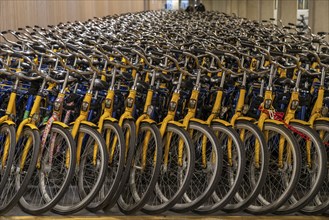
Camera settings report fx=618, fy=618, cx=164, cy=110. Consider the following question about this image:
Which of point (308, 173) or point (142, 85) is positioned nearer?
point (308, 173)

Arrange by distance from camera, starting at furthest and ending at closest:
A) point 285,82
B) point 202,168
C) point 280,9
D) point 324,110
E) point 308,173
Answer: point 280,9 < point 285,82 < point 324,110 < point 202,168 < point 308,173

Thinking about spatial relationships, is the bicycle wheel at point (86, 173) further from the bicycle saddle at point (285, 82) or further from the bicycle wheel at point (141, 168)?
the bicycle saddle at point (285, 82)

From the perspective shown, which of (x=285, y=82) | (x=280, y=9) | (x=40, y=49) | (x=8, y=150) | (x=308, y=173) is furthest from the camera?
(x=280, y=9)

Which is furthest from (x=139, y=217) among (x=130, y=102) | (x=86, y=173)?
(x=130, y=102)

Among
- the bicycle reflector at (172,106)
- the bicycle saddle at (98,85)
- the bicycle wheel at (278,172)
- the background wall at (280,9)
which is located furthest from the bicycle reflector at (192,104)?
the background wall at (280,9)

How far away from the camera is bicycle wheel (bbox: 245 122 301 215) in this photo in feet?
13.8

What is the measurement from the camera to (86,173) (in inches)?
179

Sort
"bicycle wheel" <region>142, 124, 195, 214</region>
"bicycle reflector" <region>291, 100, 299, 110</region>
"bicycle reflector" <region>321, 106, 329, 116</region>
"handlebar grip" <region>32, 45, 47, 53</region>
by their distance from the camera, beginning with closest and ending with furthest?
"bicycle wheel" <region>142, 124, 195, 214</region> → "bicycle reflector" <region>291, 100, 299, 110</region> → "bicycle reflector" <region>321, 106, 329, 116</region> → "handlebar grip" <region>32, 45, 47, 53</region>

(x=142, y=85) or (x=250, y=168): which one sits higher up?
(x=142, y=85)

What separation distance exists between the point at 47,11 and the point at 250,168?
10911 mm

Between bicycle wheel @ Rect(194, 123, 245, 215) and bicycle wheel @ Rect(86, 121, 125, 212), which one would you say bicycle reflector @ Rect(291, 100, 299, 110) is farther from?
bicycle wheel @ Rect(86, 121, 125, 212)

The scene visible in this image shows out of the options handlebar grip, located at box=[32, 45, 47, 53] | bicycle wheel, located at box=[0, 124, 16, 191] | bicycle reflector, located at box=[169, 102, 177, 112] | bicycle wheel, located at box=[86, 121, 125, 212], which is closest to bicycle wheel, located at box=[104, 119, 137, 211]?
bicycle wheel, located at box=[86, 121, 125, 212]

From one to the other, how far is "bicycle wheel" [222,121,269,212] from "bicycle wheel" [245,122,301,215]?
101 mm

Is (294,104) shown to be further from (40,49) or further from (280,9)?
(280,9)
